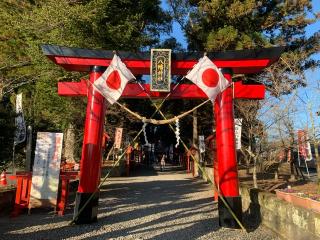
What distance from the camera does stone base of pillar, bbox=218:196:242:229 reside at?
25.8 ft

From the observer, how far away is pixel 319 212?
5.53 meters

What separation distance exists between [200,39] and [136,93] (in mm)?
13273

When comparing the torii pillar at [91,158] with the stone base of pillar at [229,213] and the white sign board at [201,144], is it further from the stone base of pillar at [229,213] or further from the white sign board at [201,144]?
the white sign board at [201,144]

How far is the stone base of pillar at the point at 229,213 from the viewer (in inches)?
309

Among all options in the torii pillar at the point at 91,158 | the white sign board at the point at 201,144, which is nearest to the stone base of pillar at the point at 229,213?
the torii pillar at the point at 91,158

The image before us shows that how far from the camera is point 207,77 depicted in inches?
319

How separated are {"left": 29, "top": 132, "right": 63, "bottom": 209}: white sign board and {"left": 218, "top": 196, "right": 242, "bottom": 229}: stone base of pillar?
4.10 metres

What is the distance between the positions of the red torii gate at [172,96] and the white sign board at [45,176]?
1401 mm

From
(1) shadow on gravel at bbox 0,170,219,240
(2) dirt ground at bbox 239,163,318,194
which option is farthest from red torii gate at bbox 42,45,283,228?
(2) dirt ground at bbox 239,163,318,194

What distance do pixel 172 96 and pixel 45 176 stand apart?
145 inches

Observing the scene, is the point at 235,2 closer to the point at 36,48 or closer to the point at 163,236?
the point at 36,48

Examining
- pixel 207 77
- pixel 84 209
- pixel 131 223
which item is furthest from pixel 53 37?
pixel 131 223

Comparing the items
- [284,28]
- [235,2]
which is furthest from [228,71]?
[284,28]

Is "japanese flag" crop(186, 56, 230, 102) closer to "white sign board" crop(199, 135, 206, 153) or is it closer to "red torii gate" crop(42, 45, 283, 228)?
"red torii gate" crop(42, 45, 283, 228)
